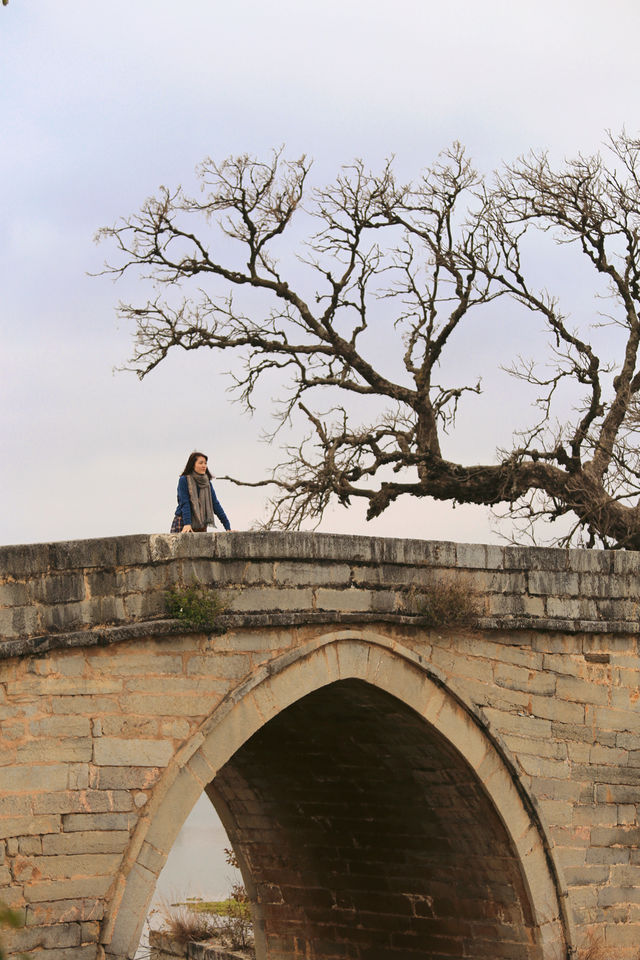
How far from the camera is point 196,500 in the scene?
27.8 feet

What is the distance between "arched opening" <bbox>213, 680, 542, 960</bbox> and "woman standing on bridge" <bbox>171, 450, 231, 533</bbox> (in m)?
1.32

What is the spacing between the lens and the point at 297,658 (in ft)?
25.9

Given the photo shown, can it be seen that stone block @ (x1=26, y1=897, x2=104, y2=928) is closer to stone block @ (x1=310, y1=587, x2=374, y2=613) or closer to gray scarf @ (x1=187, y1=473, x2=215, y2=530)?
stone block @ (x1=310, y1=587, x2=374, y2=613)

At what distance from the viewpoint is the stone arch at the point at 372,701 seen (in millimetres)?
7102

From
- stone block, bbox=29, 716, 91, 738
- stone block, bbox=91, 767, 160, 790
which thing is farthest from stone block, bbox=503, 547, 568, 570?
stone block, bbox=29, 716, 91, 738

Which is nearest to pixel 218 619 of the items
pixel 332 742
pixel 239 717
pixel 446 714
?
pixel 239 717

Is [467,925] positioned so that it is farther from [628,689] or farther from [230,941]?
[230,941]

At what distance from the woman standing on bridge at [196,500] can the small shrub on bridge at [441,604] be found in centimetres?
128

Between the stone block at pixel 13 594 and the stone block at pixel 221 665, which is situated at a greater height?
the stone block at pixel 13 594

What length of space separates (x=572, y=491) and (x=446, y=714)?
555cm

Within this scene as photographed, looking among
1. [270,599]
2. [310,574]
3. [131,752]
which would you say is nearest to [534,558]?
[310,574]

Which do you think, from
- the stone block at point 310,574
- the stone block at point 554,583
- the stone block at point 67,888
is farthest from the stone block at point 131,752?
the stone block at point 554,583

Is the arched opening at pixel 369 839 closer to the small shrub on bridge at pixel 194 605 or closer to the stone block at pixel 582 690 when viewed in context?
the stone block at pixel 582 690

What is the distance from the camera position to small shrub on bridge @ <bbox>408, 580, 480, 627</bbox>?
8539 mm
